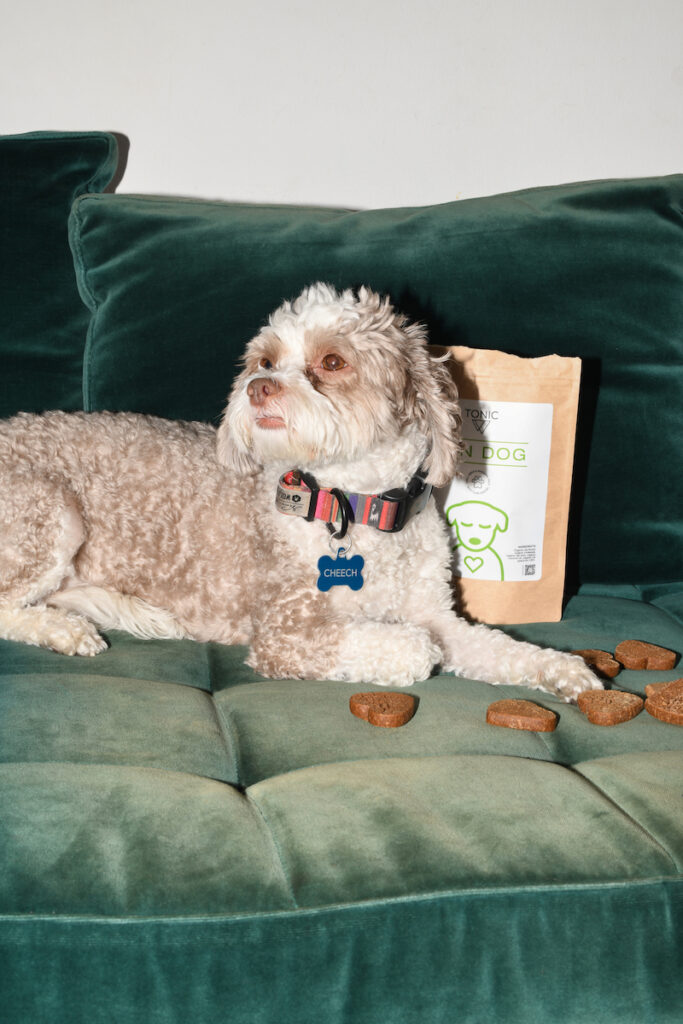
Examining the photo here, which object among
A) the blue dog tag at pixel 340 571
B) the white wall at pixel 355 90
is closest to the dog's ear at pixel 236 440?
the blue dog tag at pixel 340 571

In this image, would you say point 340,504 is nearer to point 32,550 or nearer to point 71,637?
point 71,637

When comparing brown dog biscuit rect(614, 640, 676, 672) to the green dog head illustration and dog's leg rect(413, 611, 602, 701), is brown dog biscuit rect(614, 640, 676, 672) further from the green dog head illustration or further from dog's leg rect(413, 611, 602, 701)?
the green dog head illustration

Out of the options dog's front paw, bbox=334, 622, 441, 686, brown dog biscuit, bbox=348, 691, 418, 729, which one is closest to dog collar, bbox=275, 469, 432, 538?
dog's front paw, bbox=334, 622, 441, 686

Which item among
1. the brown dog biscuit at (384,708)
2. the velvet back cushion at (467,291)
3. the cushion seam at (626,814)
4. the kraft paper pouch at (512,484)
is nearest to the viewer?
the cushion seam at (626,814)

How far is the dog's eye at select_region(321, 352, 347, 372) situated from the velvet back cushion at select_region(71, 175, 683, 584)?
506mm

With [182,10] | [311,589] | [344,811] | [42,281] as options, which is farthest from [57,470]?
[182,10]

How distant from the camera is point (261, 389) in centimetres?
227

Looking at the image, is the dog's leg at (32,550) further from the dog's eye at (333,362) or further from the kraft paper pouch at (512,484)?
the kraft paper pouch at (512,484)

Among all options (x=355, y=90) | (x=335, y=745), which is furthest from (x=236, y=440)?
(x=355, y=90)

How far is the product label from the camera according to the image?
2719 mm

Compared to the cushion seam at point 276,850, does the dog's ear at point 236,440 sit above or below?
above

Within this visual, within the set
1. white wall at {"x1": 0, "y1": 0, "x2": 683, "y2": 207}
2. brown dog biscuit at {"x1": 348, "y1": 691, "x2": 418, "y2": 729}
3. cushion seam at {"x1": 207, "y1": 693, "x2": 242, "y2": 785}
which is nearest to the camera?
cushion seam at {"x1": 207, "y1": 693, "x2": 242, "y2": 785}

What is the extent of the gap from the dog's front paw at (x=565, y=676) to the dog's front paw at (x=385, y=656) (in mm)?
255

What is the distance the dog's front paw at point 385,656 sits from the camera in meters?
2.31
